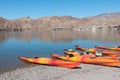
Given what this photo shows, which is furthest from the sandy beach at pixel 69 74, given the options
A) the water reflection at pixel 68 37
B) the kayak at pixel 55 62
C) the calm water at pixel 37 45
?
the water reflection at pixel 68 37

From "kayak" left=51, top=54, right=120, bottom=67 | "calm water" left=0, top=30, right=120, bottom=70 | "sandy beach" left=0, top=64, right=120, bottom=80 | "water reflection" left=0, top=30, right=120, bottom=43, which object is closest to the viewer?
"sandy beach" left=0, top=64, right=120, bottom=80

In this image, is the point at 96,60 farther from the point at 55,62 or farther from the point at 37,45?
the point at 37,45

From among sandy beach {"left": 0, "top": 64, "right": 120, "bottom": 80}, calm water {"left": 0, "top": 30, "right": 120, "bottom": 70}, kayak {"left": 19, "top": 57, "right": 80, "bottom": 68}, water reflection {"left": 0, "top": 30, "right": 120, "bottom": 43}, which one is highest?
kayak {"left": 19, "top": 57, "right": 80, "bottom": 68}

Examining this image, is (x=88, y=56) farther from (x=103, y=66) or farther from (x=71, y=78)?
(x=71, y=78)

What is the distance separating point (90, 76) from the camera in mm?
24297

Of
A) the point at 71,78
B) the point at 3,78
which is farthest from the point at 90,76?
the point at 3,78

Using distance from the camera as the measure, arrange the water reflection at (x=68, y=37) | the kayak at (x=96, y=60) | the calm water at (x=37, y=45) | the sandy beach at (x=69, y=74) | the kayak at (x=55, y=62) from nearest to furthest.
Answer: the sandy beach at (x=69, y=74), the kayak at (x=55, y=62), the kayak at (x=96, y=60), the calm water at (x=37, y=45), the water reflection at (x=68, y=37)

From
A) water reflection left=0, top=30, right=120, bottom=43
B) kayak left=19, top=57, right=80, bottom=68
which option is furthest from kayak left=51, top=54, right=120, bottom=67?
water reflection left=0, top=30, right=120, bottom=43

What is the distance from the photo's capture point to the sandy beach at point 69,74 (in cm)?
A: 2405

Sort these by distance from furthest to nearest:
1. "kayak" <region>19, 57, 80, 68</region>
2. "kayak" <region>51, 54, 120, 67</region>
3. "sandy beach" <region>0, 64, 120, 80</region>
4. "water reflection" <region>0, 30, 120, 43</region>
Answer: "water reflection" <region>0, 30, 120, 43</region> < "kayak" <region>51, 54, 120, 67</region> < "kayak" <region>19, 57, 80, 68</region> < "sandy beach" <region>0, 64, 120, 80</region>

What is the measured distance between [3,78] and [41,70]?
486 centimetres

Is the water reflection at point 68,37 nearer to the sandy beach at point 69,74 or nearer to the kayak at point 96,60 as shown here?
the kayak at point 96,60

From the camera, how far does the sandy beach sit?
24.0 meters

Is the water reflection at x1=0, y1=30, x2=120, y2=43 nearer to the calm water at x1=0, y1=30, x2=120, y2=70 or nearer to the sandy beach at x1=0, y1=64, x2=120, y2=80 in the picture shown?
the calm water at x1=0, y1=30, x2=120, y2=70
